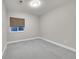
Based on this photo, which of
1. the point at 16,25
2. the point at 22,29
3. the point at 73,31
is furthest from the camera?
the point at 22,29

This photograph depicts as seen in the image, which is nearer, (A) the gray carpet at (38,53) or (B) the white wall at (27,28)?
(A) the gray carpet at (38,53)

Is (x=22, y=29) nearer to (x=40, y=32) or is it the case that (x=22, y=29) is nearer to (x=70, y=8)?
(x=40, y=32)

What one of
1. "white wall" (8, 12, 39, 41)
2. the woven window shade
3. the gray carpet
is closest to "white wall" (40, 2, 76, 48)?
the gray carpet

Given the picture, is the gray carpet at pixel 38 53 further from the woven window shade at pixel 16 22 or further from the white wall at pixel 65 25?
the woven window shade at pixel 16 22

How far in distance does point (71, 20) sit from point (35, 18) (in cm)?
340

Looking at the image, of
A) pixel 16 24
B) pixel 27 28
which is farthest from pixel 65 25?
pixel 16 24

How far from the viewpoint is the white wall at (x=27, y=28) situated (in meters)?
4.21

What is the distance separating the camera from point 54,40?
3963 millimetres

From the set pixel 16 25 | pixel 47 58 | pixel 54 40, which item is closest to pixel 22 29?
pixel 16 25

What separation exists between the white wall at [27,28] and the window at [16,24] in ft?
0.85

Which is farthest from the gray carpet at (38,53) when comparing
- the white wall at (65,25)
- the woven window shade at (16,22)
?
the woven window shade at (16,22)

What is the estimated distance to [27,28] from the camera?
16.3ft

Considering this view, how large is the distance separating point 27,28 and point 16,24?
97 cm

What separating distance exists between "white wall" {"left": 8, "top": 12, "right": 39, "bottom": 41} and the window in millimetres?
260
